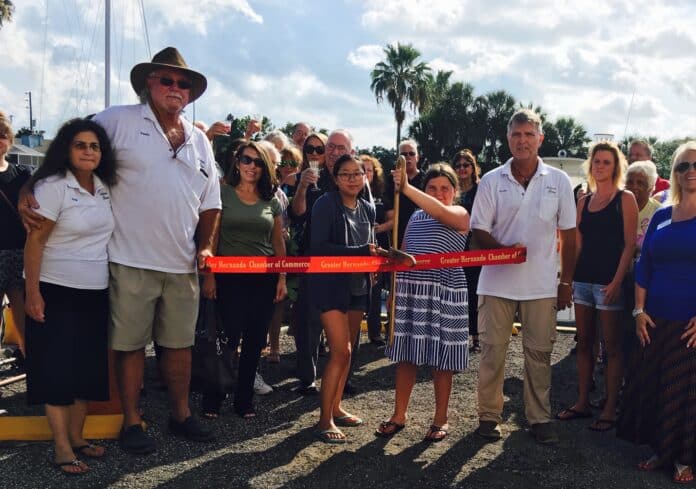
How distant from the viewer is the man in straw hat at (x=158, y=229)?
396 cm

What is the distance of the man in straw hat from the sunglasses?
1564 mm

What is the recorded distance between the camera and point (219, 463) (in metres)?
3.92

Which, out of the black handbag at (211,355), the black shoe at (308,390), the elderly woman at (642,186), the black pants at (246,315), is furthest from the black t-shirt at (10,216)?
the elderly woman at (642,186)

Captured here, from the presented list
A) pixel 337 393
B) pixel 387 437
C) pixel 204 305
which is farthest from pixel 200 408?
pixel 387 437

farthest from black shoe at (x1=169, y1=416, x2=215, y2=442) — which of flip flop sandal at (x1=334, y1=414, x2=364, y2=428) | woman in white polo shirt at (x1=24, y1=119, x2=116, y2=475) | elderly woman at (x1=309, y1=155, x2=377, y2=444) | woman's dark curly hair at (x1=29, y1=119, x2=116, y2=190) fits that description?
woman's dark curly hair at (x1=29, y1=119, x2=116, y2=190)

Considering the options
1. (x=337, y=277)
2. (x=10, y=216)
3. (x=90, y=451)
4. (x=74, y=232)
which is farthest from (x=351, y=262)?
(x=10, y=216)

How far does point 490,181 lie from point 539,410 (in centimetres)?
166

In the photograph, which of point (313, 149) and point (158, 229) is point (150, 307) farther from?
point (313, 149)

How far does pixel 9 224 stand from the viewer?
4828mm

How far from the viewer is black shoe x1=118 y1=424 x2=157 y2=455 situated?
4023mm

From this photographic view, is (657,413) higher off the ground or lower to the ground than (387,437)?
higher

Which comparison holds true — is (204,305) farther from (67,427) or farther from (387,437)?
(387,437)

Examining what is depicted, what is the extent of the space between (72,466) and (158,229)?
1476mm

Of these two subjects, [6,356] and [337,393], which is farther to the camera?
[6,356]
